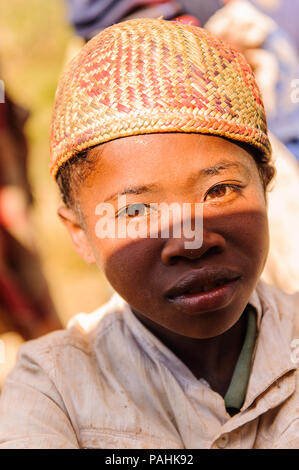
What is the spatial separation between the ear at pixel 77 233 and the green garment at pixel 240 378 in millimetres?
541

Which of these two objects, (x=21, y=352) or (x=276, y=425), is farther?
(x=21, y=352)

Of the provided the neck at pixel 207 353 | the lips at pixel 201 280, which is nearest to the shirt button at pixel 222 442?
the neck at pixel 207 353

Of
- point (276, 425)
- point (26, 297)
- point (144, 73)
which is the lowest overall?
point (26, 297)

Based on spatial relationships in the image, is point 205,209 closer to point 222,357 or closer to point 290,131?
point 222,357

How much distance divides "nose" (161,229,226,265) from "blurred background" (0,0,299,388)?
85cm

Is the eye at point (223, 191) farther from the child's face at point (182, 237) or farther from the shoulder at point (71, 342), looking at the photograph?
the shoulder at point (71, 342)

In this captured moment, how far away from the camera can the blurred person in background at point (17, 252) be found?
11.0ft

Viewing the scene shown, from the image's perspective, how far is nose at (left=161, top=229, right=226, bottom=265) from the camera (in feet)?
4.26

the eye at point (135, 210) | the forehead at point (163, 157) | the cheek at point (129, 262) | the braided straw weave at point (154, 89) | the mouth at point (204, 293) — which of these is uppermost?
the braided straw weave at point (154, 89)

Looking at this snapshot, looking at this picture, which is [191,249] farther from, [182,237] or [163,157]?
[163,157]

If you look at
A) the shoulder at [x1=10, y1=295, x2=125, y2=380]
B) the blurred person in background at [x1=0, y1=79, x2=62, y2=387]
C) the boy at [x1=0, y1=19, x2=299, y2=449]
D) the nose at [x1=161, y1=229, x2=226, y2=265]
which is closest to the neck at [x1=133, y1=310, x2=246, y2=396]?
the boy at [x1=0, y1=19, x2=299, y2=449]

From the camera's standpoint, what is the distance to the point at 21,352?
163cm

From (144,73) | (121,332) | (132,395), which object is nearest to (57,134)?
(144,73)
